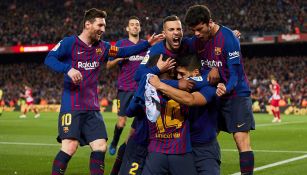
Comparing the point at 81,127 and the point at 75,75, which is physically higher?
the point at 75,75

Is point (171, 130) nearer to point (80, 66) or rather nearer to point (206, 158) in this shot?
point (206, 158)

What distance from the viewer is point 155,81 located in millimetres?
4738

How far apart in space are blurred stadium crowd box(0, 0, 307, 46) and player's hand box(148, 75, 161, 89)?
105 ft

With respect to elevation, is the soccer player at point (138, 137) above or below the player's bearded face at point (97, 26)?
below

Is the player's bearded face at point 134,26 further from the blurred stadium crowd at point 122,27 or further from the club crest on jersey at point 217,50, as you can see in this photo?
the blurred stadium crowd at point 122,27

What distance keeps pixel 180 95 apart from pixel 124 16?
40012 millimetres

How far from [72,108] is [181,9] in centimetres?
3554

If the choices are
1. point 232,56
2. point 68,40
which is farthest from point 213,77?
point 68,40

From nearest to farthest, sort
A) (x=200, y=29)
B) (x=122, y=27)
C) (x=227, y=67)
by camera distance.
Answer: (x=200, y=29)
(x=227, y=67)
(x=122, y=27)

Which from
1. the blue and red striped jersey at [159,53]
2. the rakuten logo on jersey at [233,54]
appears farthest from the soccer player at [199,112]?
the rakuten logo on jersey at [233,54]

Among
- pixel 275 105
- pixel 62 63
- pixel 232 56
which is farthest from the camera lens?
pixel 275 105

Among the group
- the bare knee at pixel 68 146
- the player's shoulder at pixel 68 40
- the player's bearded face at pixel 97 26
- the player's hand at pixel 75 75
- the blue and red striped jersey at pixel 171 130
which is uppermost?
the player's bearded face at pixel 97 26

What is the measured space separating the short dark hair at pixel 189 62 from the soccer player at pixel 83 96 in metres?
2.01

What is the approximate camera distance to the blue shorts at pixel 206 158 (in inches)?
191
